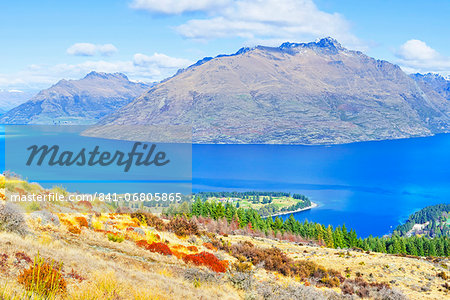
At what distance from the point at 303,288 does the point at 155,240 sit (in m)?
10.8

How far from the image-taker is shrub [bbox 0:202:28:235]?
16.6m

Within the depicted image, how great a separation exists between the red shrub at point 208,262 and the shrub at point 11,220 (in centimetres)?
883

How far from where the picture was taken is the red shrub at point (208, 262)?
21.5 metres

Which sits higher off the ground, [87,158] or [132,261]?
[87,158]

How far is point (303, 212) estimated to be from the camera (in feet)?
624

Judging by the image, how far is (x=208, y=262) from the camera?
22.2 m

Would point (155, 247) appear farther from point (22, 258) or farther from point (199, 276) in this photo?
point (22, 258)

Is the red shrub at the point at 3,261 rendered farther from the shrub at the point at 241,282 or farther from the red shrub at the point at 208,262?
the red shrub at the point at 208,262

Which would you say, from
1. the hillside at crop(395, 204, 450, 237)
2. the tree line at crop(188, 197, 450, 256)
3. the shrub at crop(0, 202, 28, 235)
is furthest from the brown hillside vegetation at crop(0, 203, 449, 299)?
the hillside at crop(395, 204, 450, 237)

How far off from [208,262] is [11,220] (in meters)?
10.6

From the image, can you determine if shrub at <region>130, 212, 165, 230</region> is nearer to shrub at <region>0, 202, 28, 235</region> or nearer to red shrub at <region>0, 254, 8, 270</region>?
shrub at <region>0, 202, 28, 235</region>

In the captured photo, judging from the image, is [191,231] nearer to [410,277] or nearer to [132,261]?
[132,261]

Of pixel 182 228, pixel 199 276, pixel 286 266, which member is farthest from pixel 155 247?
pixel 286 266

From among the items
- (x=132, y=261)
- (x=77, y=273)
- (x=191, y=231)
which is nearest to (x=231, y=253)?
(x=191, y=231)
